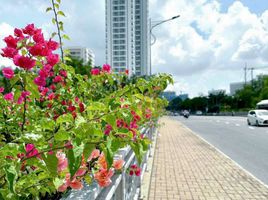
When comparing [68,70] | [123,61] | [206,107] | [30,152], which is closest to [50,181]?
[30,152]

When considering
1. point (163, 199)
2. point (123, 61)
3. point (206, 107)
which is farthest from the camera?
point (206, 107)

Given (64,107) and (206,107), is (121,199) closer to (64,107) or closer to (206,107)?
(64,107)

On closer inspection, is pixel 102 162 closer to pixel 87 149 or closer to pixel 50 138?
pixel 50 138

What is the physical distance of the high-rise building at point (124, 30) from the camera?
92562 mm

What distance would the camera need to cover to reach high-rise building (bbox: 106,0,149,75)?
92.6 m

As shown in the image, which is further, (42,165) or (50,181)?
(50,181)

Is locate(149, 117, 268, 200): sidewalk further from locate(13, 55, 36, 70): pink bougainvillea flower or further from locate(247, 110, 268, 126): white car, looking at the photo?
locate(247, 110, 268, 126): white car

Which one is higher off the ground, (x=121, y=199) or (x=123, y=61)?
(x=123, y=61)

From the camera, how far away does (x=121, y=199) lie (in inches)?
114

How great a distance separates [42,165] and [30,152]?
3.0 inches

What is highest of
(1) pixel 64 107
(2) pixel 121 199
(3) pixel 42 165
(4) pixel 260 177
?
(1) pixel 64 107

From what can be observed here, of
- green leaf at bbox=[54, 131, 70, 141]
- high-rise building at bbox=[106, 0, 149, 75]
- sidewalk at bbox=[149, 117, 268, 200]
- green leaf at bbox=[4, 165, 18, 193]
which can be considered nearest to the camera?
green leaf at bbox=[4, 165, 18, 193]

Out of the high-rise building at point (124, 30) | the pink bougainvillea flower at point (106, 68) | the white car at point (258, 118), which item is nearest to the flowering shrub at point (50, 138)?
the pink bougainvillea flower at point (106, 68)

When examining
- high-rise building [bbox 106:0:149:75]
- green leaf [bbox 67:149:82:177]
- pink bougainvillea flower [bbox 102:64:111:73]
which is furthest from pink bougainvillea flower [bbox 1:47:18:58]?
high-rise building [bbox 106:0:149:75]
